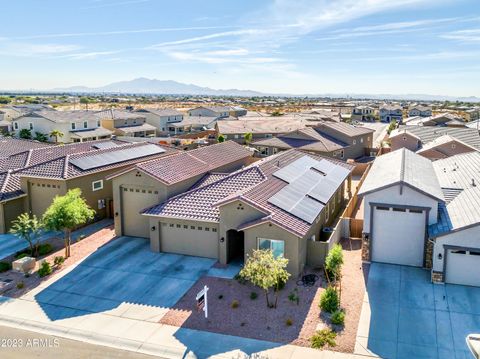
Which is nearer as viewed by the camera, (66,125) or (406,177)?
(406,177)

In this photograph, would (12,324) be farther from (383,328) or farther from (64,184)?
(383,328)

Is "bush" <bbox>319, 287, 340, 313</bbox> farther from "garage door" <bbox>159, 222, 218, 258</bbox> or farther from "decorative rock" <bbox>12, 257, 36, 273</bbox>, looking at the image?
"decorative rock" <bbox>12, 257, 36, 273</bbox>

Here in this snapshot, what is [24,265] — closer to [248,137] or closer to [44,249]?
[44,249]

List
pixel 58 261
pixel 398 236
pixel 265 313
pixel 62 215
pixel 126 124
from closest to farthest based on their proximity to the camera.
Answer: pixel 265 313
pixel 398 236
pixel 62 215
pixel 58 261
pixel 126 124

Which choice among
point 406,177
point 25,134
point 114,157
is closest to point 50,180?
point 114,157

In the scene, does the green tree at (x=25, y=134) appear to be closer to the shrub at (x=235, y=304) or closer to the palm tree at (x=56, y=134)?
the palm tree at (x=56, y=134)

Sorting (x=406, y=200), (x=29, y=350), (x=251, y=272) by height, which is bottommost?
A: (x=29, y=350)

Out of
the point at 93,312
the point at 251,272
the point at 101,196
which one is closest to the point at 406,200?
the point at 251,272
